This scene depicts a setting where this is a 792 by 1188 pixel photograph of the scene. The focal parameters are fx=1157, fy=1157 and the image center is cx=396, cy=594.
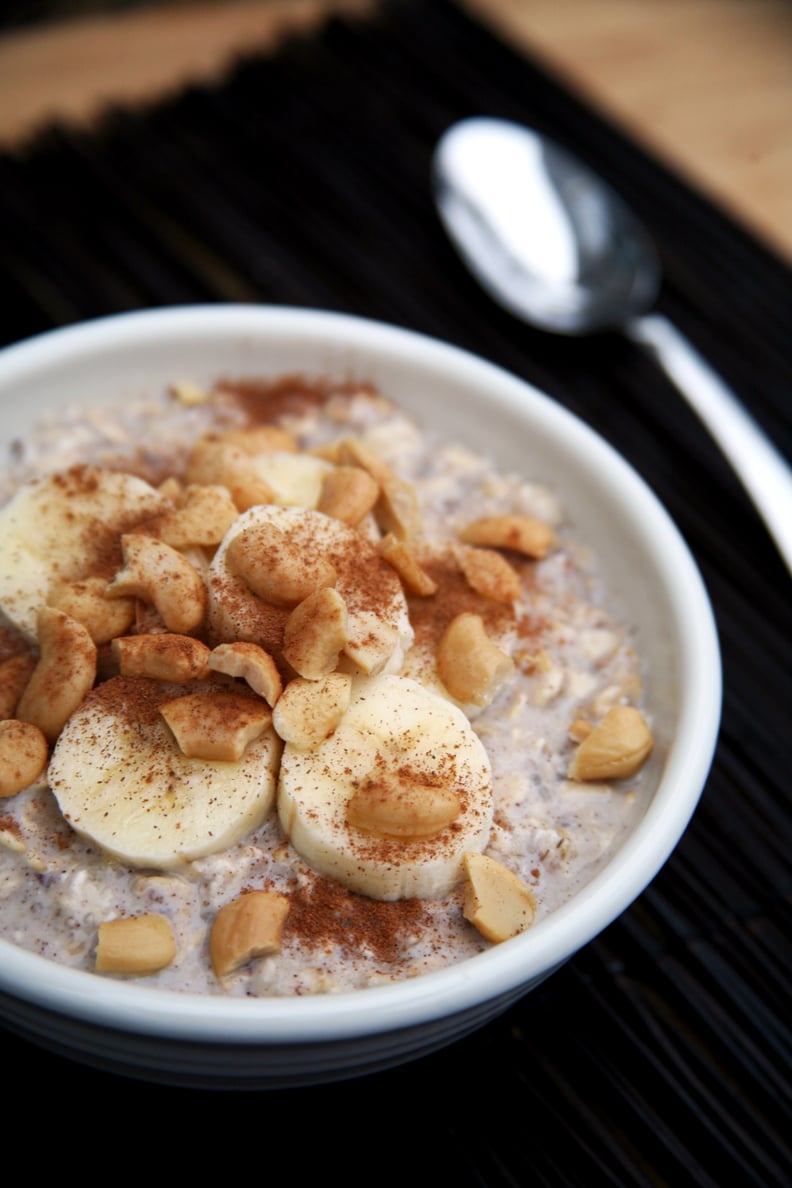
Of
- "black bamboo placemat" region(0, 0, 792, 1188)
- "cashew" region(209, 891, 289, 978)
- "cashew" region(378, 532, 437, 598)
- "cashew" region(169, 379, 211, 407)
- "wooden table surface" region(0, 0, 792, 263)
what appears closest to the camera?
"cashew" region(209, 891, 289, 978)

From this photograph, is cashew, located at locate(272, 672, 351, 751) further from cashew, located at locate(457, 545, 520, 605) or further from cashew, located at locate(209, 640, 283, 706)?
cashew, located at locate(457, 545, 520, 605)

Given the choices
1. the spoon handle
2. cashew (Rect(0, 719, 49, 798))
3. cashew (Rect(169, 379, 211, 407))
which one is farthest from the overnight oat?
the spoon handle

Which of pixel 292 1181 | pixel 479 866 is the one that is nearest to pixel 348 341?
pixel 479 866

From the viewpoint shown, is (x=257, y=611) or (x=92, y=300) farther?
(x=92, y=300)

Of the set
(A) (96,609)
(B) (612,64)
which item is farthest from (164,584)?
(B) (612,64)

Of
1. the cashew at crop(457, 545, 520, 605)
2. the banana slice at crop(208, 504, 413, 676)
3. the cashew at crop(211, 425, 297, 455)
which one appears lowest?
the cashew at crop(211, 425, 297, 455)

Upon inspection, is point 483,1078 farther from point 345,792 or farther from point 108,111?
point 108,111

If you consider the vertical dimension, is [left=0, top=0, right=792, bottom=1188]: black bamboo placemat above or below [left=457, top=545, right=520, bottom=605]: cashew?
below
